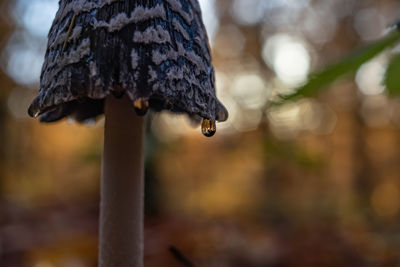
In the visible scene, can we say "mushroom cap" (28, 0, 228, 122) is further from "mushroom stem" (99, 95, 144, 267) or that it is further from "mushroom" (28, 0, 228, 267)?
"mushroom stem" (99, 95, 144, 267)

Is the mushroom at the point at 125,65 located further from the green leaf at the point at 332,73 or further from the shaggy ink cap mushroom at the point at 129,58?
the green leaf at the point at 332,73

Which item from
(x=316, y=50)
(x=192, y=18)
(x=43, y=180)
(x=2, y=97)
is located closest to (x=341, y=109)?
(x=316, y=50)

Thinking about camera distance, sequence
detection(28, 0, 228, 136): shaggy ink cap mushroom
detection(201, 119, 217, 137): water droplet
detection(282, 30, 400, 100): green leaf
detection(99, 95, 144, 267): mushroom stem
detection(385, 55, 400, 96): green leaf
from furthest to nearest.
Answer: detection(99, 95, 144, 267): mushroom stem < detection(201, 119, 217, 137): water droplet < detection(28, 0, 228, 136): shaggy ink cap mushroom < detection(282, 30, 400, 100): green leaf < detection(385, 55, 400, 96): green leaf

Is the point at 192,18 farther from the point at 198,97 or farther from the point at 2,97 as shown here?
the point at 2,97

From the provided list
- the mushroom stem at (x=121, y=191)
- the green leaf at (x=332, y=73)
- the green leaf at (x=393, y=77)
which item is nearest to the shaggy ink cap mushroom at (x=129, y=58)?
the mushroom stem at (x=121, y=191)

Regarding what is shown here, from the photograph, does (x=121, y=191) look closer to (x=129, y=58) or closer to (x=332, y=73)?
(x=129, y=58)

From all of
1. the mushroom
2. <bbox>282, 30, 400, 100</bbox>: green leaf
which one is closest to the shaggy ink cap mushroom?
the mushroom

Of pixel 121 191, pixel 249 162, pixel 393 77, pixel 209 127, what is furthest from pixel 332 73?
pixel 249 162
